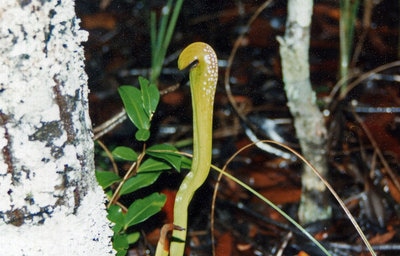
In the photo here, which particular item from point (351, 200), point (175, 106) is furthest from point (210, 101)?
point (175, 106)

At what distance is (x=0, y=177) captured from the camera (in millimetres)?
707

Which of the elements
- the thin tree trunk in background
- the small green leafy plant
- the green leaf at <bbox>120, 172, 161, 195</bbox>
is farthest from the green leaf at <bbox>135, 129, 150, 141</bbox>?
the thin tree trunk in background

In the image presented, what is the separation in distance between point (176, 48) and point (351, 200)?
3.80 feet

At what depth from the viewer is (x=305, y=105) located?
1.25 metres

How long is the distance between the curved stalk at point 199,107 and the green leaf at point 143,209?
0.18 metres

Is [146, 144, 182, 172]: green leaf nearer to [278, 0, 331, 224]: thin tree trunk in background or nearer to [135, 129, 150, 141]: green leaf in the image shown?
[135, 129, 150, 141]: green leaf

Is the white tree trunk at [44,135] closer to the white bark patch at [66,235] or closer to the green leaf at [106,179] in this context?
the white bark patch at [66,235]

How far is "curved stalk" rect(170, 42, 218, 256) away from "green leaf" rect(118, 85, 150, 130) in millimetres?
220

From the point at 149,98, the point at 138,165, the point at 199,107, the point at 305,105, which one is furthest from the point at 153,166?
the point at 305,105

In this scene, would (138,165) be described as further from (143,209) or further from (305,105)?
(305,105)

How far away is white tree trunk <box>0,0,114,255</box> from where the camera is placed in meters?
0.66

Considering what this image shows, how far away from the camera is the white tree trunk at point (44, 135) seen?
0.66m

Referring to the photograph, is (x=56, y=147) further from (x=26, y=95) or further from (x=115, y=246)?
Result: (x=115, y=246)

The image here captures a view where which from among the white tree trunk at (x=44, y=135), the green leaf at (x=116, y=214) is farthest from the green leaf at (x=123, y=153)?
the white tree trunk at (x=44, y=135)
